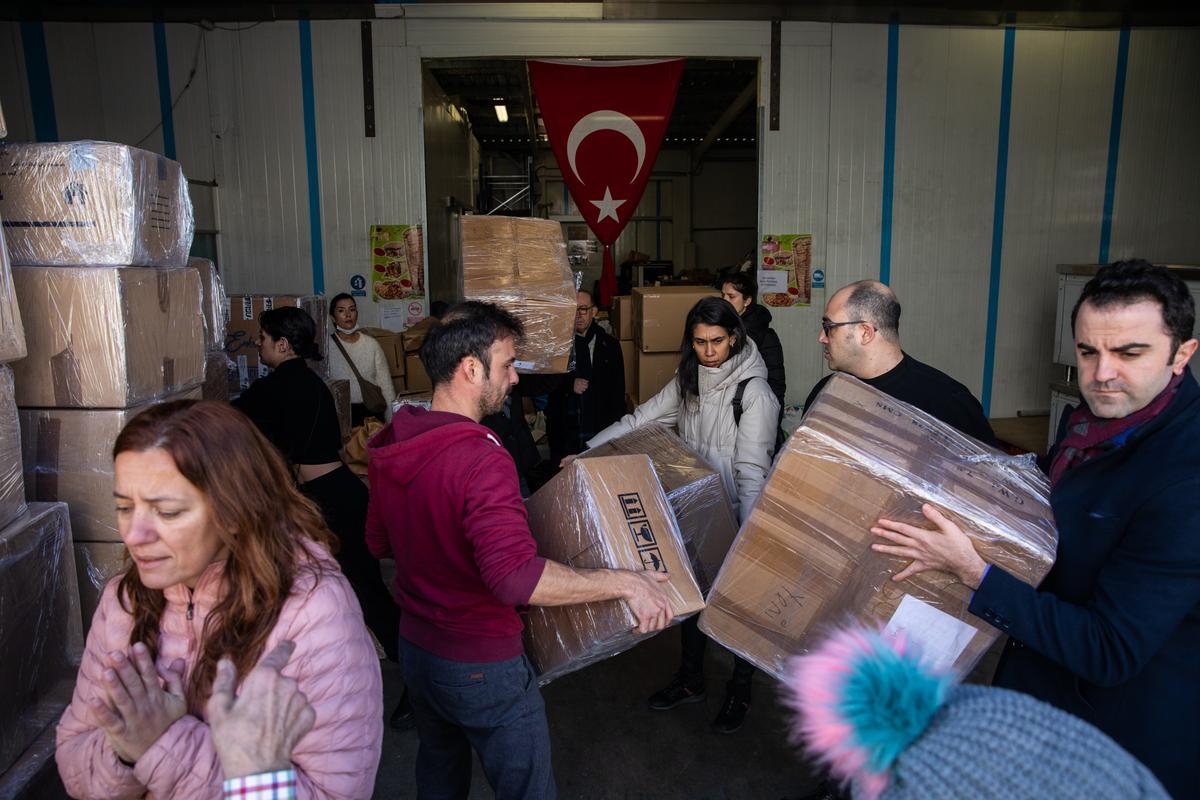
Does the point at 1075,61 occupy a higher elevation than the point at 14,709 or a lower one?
higher

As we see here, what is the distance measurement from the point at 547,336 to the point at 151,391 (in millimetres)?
1504

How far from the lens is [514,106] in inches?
424

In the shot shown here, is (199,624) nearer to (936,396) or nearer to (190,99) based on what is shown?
(936,396)

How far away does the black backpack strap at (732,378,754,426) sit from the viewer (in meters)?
2.76

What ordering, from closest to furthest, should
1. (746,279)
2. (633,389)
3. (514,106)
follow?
(746,279)
(633,389)
(514,106)

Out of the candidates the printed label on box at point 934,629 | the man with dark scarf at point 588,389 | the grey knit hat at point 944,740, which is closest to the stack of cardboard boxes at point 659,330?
Result: the man with dark scarf at point 588,389

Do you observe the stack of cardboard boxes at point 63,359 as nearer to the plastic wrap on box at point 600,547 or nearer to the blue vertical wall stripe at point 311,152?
the plastic wrap on box at point 600,547

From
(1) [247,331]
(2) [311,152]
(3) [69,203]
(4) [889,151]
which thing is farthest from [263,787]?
(4) [889,151]

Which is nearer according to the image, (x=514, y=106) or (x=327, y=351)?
(x=327, y=351)

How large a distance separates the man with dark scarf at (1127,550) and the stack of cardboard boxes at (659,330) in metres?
3.18

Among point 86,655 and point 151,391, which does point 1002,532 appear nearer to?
point 86,655

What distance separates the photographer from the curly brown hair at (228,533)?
122cm

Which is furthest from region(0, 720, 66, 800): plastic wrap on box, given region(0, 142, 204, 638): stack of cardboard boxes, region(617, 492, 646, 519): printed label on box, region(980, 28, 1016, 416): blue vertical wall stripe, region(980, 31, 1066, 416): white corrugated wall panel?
region(980, 31, 1066, 416): white corrugated wall panel

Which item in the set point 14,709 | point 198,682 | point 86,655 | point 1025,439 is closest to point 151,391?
point 14,709
